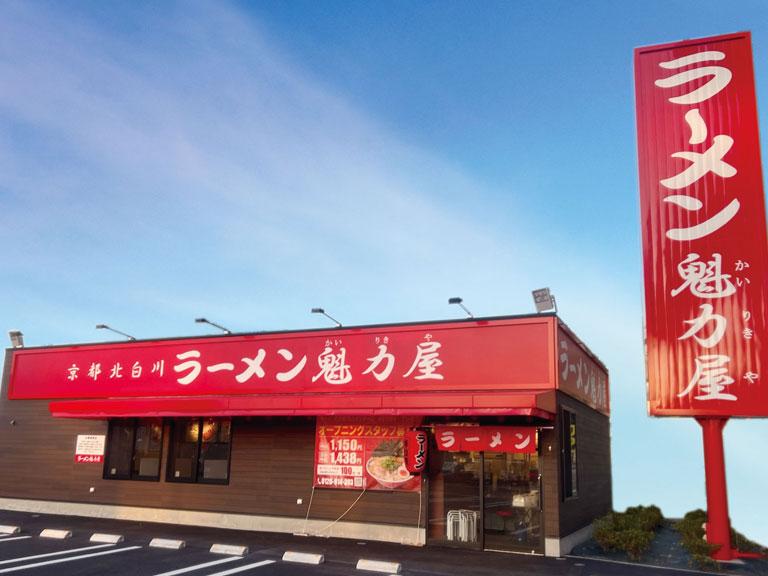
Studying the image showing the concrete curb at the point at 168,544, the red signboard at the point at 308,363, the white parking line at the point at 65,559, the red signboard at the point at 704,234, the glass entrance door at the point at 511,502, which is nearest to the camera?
the white parking line at the point at 65,559

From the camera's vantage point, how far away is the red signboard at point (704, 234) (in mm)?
15250

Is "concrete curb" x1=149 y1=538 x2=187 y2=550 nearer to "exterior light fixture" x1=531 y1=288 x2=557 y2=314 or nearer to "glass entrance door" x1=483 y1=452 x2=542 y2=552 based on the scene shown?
"glass entrance door" x1=483 y1=452 x2=542 y2=552

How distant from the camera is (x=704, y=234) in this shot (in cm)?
1584

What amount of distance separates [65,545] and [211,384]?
18.5 ft

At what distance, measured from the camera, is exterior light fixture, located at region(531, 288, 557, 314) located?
15.7 metres

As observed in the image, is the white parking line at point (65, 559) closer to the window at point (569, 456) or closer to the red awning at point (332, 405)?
the red awning at point (332, 405)

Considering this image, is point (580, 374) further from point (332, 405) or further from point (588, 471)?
point (332, 405)

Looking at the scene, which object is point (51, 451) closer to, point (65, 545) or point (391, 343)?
point (65, 545)

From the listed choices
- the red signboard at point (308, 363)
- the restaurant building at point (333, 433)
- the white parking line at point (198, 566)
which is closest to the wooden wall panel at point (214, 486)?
the restaurant building at point (333, 433)

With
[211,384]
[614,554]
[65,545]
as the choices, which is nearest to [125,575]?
[65,545]

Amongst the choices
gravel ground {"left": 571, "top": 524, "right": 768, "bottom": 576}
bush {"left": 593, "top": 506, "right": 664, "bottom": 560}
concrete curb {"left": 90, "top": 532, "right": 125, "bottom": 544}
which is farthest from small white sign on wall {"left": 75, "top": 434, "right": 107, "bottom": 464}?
bush {"left": 593, "top": 506, "right": 664, "bottom": 560}

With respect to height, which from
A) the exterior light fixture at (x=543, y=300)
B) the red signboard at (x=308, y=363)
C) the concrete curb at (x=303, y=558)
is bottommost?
the concrete curb at (x=303, y=558)

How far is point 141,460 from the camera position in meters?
20.0

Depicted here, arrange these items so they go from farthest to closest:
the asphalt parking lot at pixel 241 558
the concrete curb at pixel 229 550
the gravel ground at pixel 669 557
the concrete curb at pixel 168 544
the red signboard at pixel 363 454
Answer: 1. the red signboard at pixel 363 454
2. the concrete curb at pixel 168 544
3. the concrete curb at pixel 229 550
4. the gravel ground at pixel 669 557
5. the asphalt parking lot at pixel 241 558
